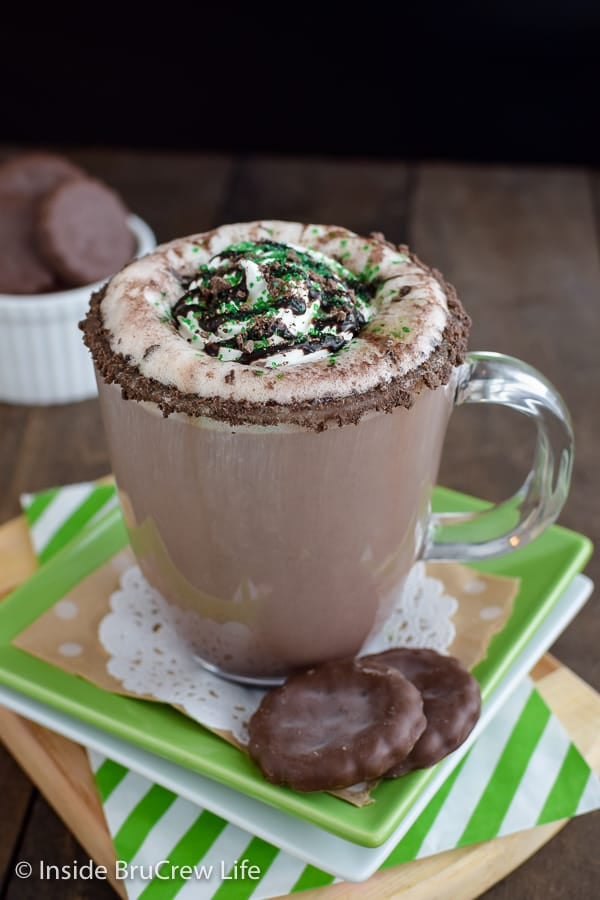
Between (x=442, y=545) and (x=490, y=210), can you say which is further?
(x=490, y=210)

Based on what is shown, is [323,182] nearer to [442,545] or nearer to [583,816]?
[442,545]

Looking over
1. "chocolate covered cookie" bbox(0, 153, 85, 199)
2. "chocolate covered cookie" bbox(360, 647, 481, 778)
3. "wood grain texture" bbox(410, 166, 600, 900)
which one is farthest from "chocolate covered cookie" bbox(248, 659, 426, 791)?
"chocolate covered cookie" bbox(0, 153, 85, 199)

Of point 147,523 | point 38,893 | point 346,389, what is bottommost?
point 38,893

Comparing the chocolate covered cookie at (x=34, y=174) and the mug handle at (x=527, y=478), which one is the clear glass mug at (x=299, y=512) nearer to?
the mug handle at (x=527, y=478)

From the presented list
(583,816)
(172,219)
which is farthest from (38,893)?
(172,219)

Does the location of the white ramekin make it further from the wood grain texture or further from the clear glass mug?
the clear glass mug

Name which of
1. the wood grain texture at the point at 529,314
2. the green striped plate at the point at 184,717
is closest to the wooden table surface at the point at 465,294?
the wood grain texture at the point at 529,314
